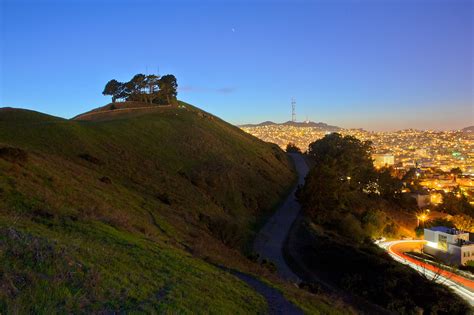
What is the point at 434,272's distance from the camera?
34094 millimetres

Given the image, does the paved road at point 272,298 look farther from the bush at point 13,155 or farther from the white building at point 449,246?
the white building at point 449,246

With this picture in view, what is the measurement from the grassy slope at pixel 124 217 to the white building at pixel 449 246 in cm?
2006

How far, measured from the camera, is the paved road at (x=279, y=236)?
83.5ft

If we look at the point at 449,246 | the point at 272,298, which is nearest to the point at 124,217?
the point at 272,298

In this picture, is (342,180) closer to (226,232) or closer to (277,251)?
(277,251)

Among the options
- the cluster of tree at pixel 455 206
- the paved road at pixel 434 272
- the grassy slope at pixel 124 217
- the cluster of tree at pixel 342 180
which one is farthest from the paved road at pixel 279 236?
the cluster of tree at pixel 455 206

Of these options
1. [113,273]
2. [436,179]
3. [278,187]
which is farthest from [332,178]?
[436,179]

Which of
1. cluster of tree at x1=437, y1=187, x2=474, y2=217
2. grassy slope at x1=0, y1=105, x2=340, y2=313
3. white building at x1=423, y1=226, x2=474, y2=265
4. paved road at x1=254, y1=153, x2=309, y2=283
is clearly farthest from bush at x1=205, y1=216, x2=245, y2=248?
cluster of tree at x1=437, y1=187, x2=474, y2=217

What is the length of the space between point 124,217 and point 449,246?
41.0 m

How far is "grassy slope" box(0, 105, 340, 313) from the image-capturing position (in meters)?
8.47

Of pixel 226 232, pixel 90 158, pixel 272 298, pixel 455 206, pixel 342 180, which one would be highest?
pixel 90 158

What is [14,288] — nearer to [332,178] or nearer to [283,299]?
[283,299]

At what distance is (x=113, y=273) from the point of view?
32.0ft

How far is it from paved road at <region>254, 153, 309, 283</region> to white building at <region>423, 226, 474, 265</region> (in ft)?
56.7
